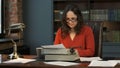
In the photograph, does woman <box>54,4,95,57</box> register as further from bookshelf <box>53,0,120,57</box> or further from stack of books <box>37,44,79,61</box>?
bookshelf <box>53,0,120,57</box>

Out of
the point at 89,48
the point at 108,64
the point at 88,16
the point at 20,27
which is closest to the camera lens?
the point at 108,64

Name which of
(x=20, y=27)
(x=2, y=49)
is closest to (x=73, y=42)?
(x=20, y=27)

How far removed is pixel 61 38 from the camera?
3.25 meters

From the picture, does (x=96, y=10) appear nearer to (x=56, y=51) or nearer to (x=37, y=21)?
(x=37, y=21)

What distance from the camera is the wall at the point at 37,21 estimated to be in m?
5.85

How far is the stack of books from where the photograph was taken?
249 cm

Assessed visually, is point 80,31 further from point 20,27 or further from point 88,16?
point 88,16

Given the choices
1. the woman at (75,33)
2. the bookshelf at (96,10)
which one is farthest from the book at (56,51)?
the bookshelf at (96,10)

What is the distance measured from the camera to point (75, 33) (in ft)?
10.6

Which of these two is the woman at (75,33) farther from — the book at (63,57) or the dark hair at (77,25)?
the book at (63,57)

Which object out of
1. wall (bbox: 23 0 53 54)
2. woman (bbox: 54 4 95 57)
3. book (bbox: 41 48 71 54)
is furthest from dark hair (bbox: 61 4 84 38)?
wall (bbox: 23 0 53 54)

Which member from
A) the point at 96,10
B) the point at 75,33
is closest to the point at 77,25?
the point at 75,33

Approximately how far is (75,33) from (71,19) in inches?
6.7

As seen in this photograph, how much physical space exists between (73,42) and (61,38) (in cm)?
16
